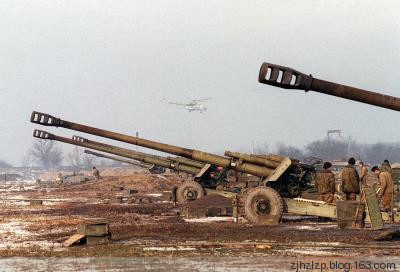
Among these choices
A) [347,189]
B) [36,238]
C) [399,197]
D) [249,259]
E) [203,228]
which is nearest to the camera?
[249,259]

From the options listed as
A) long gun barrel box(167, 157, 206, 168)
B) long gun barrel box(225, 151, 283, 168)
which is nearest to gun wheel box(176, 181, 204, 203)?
long gun barrel box(167, 157, 206, 168)

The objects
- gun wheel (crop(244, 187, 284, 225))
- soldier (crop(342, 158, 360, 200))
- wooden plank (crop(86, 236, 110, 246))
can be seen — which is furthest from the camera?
gun wheel (crop(244, 187, 284, 225))

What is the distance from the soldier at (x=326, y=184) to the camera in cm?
1543

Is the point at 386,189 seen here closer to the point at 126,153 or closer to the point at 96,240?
the point at 96,240

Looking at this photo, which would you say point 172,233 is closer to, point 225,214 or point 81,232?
point 81,232

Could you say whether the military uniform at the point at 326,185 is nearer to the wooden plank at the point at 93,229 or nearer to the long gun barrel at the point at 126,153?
the wooden plank at the point at 93,229

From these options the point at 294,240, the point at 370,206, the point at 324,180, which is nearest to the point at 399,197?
the point at 324,180

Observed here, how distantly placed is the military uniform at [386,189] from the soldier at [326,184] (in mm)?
1473

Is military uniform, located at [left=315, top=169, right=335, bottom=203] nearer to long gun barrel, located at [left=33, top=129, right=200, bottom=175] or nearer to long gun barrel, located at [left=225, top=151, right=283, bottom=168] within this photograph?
long gun barrel, located at [left=225, top=151, right=283, bottom=168]

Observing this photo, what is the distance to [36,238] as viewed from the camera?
12180mm

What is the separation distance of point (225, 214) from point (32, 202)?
9720mm

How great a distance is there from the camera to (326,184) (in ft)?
50.8

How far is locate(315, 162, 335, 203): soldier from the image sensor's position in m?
15.4

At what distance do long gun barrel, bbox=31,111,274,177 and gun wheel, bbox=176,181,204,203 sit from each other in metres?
1.72
